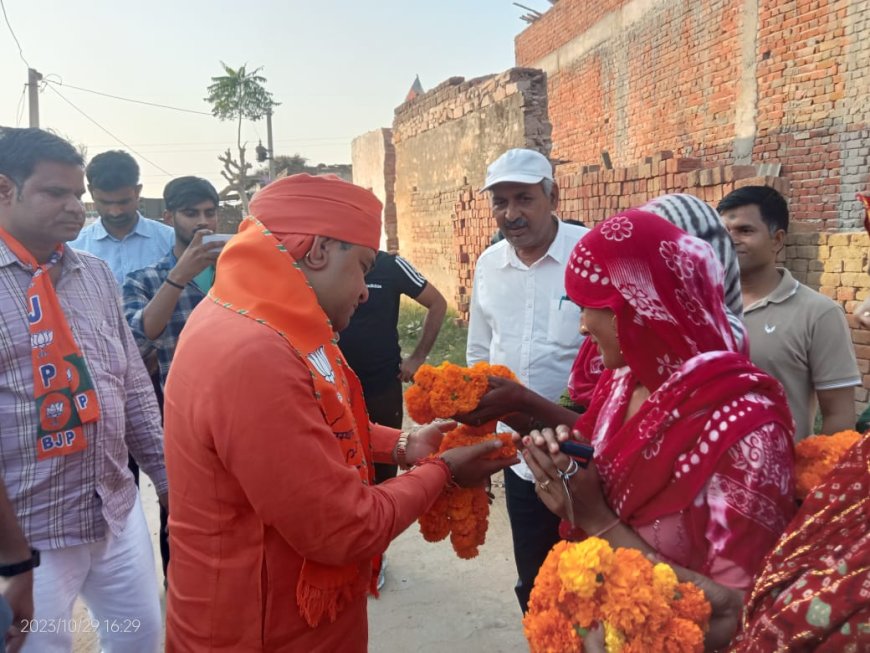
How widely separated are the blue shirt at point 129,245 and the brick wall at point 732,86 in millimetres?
8775

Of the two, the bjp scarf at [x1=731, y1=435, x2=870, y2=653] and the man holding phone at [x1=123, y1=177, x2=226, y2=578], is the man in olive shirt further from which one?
the man holding phone at [x1=123, y1=177, x2=226, y2=578]

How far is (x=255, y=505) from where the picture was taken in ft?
4.92

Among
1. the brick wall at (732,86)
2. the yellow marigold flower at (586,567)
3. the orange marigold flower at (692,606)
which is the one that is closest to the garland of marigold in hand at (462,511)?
the yellow marigold flower at (586,567)

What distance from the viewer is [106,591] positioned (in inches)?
96.0

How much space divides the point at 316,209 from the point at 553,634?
1.22 metres

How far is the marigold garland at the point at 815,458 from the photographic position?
5.03 feet

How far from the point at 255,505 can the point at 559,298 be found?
2.00 metres

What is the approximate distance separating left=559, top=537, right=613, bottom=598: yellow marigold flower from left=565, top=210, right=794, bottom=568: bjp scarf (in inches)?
10.5

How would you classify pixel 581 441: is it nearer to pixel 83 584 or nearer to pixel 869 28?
pixel 83 584

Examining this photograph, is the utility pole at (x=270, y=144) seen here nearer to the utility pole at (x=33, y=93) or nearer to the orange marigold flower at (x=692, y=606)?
the utility pole at (x=33, y=93)

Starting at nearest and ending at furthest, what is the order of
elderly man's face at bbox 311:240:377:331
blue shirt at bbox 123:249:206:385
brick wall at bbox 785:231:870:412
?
1. elderly man's face at bbox 311:240:377:331
2. blue shirt at bbox 123:249:206:385
3. brick wall at bbox 785:231:870:412

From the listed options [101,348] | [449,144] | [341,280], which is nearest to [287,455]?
[341,280]

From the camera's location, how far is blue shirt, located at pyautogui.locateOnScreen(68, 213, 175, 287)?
4305mm

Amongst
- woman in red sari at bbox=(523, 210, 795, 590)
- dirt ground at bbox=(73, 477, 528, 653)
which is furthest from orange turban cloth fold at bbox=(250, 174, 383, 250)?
dirt ground at bbox=(73, 477, 528, 653)
